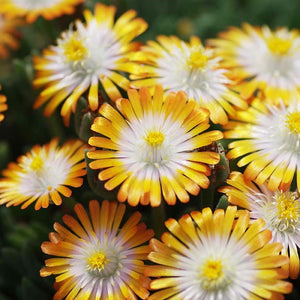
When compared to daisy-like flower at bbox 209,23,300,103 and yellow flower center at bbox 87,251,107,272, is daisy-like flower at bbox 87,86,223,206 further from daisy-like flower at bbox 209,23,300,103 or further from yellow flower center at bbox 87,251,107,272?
daisy-like flower at bbox 209,23,300,103

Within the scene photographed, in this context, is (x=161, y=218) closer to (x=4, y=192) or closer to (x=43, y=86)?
(x=4, y=192)

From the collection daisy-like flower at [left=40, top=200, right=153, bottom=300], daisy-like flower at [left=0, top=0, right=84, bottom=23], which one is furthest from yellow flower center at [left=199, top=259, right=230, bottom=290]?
daisy-like flower at [left=0, top=0, right=84, bottom=23]

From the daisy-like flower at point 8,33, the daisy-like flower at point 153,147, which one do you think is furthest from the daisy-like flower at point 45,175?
the daisy-like flower at point 8,33

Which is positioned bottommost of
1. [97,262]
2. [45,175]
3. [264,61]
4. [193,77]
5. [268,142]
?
[97,262]

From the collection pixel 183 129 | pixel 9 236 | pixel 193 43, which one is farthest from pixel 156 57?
pixel 9 236

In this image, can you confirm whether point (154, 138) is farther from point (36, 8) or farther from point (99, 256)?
point (36, 8)

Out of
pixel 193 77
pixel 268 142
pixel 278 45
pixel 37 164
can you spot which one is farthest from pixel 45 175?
pixel 278 45
